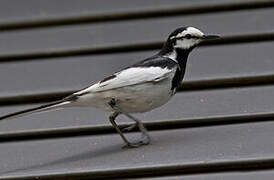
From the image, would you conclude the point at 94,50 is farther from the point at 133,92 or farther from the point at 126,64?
the point at 133,92

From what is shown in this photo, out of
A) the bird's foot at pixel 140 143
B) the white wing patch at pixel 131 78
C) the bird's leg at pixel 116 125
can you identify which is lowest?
the bird's foot at pixel 140 143

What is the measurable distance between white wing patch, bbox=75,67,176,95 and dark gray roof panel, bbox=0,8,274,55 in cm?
60

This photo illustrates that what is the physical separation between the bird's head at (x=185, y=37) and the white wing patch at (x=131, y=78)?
262 mm

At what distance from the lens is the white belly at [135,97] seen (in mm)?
3613

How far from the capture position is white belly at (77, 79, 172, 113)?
361 cm

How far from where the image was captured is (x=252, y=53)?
4039 millimetres

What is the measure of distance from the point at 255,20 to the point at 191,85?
0.60 m

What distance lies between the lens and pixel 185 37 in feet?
12.8

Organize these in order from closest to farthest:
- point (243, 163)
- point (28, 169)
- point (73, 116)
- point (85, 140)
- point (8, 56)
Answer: point (243, 163), point (28, 169), point (85, 140), point (73, 116), point (8, 56)

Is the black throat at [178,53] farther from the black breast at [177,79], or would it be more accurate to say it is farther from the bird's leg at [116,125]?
the bird's leg at [116,125]

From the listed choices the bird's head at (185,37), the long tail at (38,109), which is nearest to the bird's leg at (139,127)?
the long tail at (38,109)

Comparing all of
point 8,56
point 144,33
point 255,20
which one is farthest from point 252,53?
point 8,56

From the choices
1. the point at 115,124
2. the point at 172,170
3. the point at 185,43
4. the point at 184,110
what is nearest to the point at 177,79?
the point at 184,110

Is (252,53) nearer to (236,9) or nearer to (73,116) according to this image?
(236,9)
